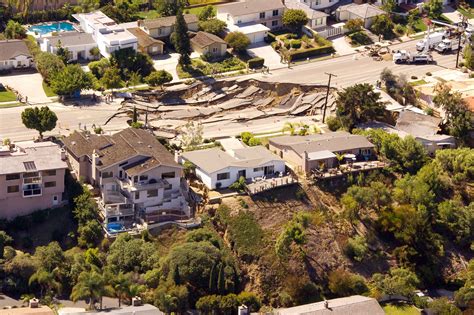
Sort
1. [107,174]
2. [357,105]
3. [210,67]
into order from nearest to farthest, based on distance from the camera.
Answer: [107,174]
[357,105]
[210,67]

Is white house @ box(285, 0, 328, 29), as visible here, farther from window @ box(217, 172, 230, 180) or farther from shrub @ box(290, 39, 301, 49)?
window @ box(217, 172, 230, 180)

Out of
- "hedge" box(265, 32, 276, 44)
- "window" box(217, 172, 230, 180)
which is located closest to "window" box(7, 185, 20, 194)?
"window" box(217, 172, 230, 180)

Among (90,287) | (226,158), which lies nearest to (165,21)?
(226,158)

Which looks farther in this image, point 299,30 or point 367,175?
point 299,30

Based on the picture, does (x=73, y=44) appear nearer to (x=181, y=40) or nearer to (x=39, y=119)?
(x=181, y=40)

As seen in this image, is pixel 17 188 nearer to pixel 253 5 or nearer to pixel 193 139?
pixel 193 139

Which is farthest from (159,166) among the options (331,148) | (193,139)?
(331,148)
